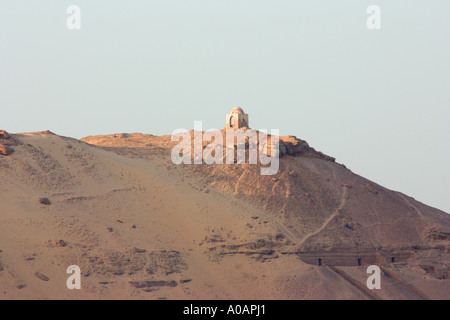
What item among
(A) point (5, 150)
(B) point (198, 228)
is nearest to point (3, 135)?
(A) point (5, 150)

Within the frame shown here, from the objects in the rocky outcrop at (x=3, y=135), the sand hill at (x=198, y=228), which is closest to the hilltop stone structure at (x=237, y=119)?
the sand hill at (x=198, y=228)

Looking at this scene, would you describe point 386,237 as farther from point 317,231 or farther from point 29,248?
point 29,248

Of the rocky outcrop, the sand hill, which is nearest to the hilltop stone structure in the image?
the sand hill

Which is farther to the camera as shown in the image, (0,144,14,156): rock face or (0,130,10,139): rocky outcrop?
(0,130,10,139): rocky outcrop

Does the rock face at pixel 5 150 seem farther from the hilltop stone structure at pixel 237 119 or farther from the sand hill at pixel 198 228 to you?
the hilltop stone structure at pixel 237 119

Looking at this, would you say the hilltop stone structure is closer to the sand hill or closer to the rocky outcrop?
the sand hill
